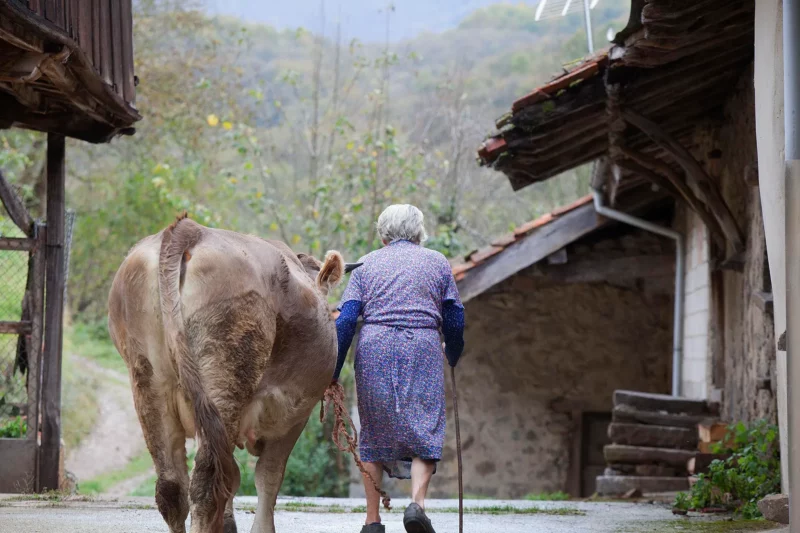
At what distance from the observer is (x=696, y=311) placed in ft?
34.6

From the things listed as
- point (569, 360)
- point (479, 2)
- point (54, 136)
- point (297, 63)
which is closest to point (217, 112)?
point (569, 360)

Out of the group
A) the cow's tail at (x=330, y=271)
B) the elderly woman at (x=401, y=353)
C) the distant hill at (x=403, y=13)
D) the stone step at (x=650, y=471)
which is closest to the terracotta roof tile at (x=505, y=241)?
the stone step at (x=650, y=471)

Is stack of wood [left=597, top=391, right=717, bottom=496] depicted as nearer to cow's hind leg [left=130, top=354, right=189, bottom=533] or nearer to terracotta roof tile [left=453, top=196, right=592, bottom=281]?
terracotta roof tile [left=453, top=196, right=592, bottom=281]

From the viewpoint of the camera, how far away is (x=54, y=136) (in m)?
7.84

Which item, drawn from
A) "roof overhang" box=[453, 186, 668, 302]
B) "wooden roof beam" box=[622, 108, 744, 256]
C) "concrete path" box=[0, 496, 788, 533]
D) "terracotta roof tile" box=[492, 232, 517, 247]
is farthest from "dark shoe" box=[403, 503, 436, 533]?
"terracotta roof tile" box=[492, 232, 517, 247]

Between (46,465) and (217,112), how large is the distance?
13.8 metres

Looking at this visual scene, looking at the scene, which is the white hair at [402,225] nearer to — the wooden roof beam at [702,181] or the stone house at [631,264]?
the stone house at [631,264]

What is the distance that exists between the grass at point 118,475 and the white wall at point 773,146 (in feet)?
40.1

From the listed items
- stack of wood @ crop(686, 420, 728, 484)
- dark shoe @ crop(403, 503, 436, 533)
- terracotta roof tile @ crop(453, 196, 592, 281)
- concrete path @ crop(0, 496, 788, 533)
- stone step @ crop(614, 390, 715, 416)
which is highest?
terracotta roof tile @ crop(453, 196, 592, 281)

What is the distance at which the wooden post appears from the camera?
768cm

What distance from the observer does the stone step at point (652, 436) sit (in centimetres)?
905

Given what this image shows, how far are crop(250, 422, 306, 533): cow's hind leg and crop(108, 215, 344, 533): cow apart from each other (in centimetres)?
21

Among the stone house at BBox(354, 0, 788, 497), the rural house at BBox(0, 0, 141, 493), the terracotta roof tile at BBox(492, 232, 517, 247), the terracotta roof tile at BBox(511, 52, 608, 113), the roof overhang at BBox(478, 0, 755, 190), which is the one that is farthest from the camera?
the terracotta roof tile at BBox(492, 232, 517, 247)

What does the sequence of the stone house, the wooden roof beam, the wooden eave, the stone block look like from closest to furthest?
1. the stone block
2. the wooden eave
3. the stone house
4. the wooden roof beam
